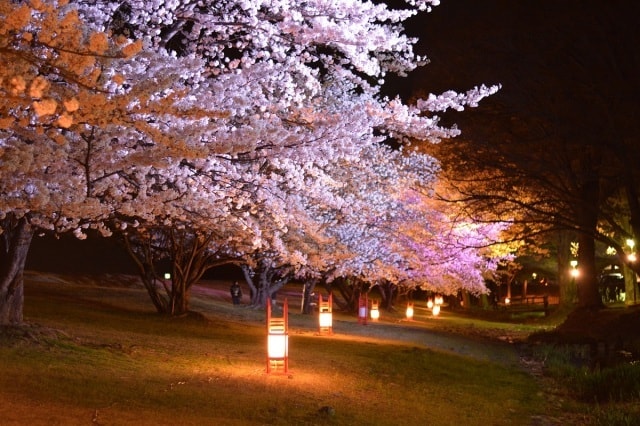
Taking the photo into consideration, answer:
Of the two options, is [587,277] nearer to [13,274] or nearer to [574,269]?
[574,269]

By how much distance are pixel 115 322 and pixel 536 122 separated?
13.1 metres

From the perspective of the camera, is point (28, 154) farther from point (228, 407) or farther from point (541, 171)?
point (541, 171)

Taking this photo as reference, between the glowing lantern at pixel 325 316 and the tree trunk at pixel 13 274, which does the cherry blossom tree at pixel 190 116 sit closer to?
the tree trunk at pixel 13 274

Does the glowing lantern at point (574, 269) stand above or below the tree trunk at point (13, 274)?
above

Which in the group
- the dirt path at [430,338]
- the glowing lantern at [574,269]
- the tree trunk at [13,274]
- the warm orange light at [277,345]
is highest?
the glowing lantern at [574,269]

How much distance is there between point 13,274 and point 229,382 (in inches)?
206

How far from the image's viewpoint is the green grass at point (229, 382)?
828 cm

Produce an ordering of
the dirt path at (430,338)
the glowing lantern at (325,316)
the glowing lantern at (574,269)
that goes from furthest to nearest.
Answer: the glowing lantern at (574,269), the glowing lantern at (325,316), the dirt path at (430,338)

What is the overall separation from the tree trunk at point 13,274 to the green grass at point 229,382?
1.72ft

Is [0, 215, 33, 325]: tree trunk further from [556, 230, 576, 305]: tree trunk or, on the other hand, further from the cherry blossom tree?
[556, 230, 576, 305]: tree trunk

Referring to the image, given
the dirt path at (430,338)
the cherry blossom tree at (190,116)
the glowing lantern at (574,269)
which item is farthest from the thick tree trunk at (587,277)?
the cherry blossom tree at (190,116)

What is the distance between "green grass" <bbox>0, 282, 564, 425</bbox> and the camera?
8281 millimetres

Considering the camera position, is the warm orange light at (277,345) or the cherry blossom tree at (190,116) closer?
the cherry blossom tree at (190,116)

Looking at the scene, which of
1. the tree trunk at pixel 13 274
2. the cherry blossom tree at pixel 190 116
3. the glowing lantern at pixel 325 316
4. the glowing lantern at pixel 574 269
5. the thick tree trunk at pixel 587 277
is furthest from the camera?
the glowing lantern at pixel 574 269
